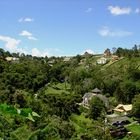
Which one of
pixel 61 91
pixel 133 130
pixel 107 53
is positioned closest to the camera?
pixel 133 130

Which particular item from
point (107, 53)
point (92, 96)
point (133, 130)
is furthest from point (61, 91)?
point (107, 53)

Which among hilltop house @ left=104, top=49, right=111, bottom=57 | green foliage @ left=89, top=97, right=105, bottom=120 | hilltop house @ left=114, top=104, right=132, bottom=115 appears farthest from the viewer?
hilltop house @ left=104, top=49, right=111, bottom=57

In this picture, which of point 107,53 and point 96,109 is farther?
point 107,53

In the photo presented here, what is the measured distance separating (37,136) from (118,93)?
196 feet

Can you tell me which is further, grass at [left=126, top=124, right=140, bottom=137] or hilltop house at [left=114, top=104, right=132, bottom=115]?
hilltop house at [left=114, top=104, right=132, bottom=115]

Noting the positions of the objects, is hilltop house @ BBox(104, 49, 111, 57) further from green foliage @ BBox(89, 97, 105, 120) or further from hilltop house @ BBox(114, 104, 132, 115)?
green foliage @ BBox(89, 97, 105, 120)

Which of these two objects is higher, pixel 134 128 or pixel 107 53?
pixel 107 53

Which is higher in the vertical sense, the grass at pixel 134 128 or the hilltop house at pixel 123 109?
the hilltop house at pixel 123 109

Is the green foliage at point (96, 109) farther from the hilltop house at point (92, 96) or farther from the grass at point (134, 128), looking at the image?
the hilltop house at point (92, 96)

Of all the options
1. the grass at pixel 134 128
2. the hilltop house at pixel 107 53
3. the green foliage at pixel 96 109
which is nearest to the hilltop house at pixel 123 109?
the green foliage at pixel 96 109

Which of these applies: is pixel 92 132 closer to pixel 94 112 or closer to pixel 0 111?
pixel 94 112

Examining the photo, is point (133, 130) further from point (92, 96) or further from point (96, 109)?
point (92, 96)

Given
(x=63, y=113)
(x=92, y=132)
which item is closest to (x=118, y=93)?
(x=63, y=113)

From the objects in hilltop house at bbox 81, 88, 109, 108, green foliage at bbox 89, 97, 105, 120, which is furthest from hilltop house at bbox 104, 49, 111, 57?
green foliage at bbox 89, 97, 105, 120
